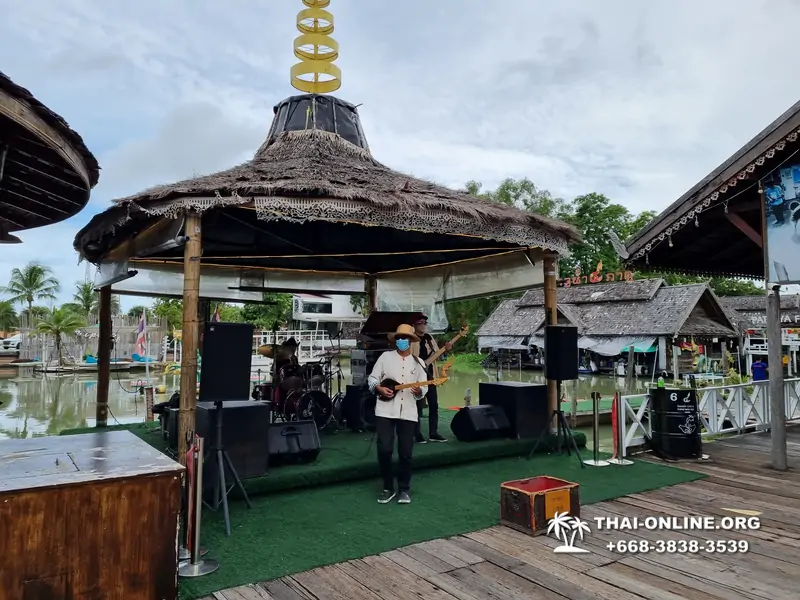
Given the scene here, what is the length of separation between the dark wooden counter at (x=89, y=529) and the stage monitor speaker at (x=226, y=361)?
128 centimetres

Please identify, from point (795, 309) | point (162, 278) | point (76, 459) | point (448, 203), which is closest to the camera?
point (76, 459)

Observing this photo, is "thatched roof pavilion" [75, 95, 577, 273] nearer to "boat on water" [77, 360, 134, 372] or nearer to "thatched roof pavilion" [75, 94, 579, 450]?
"thatched roof pavilion" [75, 94, 579, 450]

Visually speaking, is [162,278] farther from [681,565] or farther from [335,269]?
[681,565]

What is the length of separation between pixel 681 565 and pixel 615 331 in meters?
20.7

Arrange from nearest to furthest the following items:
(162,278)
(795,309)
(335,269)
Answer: (162,278), (335,269), (795,309)

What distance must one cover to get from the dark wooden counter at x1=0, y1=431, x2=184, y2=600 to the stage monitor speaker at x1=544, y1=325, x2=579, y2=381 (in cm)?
467

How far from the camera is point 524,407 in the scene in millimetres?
7031

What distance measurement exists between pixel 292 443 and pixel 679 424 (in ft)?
14.7

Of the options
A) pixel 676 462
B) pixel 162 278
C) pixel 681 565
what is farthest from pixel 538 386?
pixel 162 278

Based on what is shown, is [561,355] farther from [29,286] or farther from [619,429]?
[29,286]

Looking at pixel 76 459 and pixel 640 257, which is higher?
pixel 640 257

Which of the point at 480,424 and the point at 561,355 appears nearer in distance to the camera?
the point at 561,355

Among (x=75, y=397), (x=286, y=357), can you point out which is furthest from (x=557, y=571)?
(x=75, y=397)

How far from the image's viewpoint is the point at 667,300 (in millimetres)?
23281
